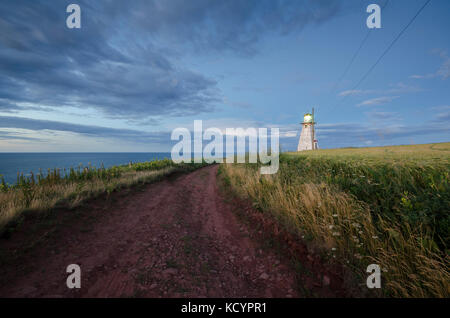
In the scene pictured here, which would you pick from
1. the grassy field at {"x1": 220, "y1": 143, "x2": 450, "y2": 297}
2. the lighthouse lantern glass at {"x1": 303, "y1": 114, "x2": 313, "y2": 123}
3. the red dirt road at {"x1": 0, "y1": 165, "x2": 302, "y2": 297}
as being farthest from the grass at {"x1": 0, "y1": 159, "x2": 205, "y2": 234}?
the lighthouse lantern glass at {"x1": 303, "y1": 114, "x2": 313, "y2": 123}

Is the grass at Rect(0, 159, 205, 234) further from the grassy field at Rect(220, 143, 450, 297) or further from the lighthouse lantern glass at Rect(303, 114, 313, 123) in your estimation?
the lighthouse lantern glass at Rect(303, 114, 313, 123)

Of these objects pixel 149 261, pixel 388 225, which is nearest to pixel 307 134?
pixel 388 225

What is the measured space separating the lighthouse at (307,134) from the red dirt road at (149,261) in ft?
120

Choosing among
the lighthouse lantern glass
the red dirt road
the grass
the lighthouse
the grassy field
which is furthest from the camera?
the lighthouse lantern glass

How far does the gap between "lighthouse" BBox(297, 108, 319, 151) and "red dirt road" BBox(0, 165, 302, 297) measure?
36688 mm

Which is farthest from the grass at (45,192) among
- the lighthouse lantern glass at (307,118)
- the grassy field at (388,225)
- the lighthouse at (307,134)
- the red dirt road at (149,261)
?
the lighthouse lantern glass at (307,118)

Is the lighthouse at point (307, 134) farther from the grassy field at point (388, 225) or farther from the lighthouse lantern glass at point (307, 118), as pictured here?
the grassy field at point (388, 225)

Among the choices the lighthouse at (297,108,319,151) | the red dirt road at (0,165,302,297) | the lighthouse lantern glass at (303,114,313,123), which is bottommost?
the red dirt road at (0,165,302,297)

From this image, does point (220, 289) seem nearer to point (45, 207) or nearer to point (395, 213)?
point (395, 213)

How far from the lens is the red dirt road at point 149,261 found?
8.96ft

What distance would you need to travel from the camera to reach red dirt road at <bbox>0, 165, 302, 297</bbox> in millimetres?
2732
